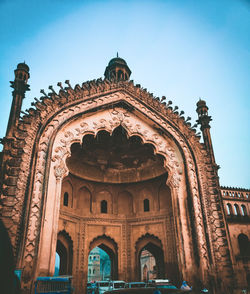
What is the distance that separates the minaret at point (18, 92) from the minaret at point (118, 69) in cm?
934

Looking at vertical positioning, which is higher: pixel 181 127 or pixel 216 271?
pixel 181 127

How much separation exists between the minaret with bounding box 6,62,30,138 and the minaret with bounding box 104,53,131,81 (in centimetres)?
934

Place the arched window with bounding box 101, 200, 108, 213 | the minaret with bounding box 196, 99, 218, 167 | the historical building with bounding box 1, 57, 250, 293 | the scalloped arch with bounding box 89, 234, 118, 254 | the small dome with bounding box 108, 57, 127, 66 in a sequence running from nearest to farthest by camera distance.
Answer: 1. the historical building with bounding box 1, 57, 250, 293
2. the minaret with bounding box 196, 99, 218, 167
3. the scalloped arch with bounding box 89, 234, 118, 254
4. the arched window with bounding box 101, 200, 108, 213
5. the small dome with bounding box 108, 57, 127, 66

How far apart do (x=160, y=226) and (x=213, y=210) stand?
17.2 ft

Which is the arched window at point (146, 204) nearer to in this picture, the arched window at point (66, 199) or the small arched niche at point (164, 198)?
the small arched niche at point (164, 198)

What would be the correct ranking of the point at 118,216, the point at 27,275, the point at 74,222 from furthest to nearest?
the point at 118,216 < the point at 74,222 < the point at 27,275

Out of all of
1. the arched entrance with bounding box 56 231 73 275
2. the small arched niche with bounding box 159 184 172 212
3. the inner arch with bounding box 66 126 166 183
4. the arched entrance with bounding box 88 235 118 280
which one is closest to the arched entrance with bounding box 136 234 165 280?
the arched entrance with bounding box 88 235 118 280

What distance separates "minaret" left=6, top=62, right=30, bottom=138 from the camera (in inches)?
493

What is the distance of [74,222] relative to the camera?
1809 centimetres

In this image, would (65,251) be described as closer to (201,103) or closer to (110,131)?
(110,131)

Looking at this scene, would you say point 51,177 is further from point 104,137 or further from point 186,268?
point 186,268

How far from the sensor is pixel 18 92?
1386 centimetres

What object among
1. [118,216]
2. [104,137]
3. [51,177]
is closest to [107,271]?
[118,216]

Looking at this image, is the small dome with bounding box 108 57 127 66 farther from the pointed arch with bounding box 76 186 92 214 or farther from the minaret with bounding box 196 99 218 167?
the pointed arch with bounding box 76 186 92 214
